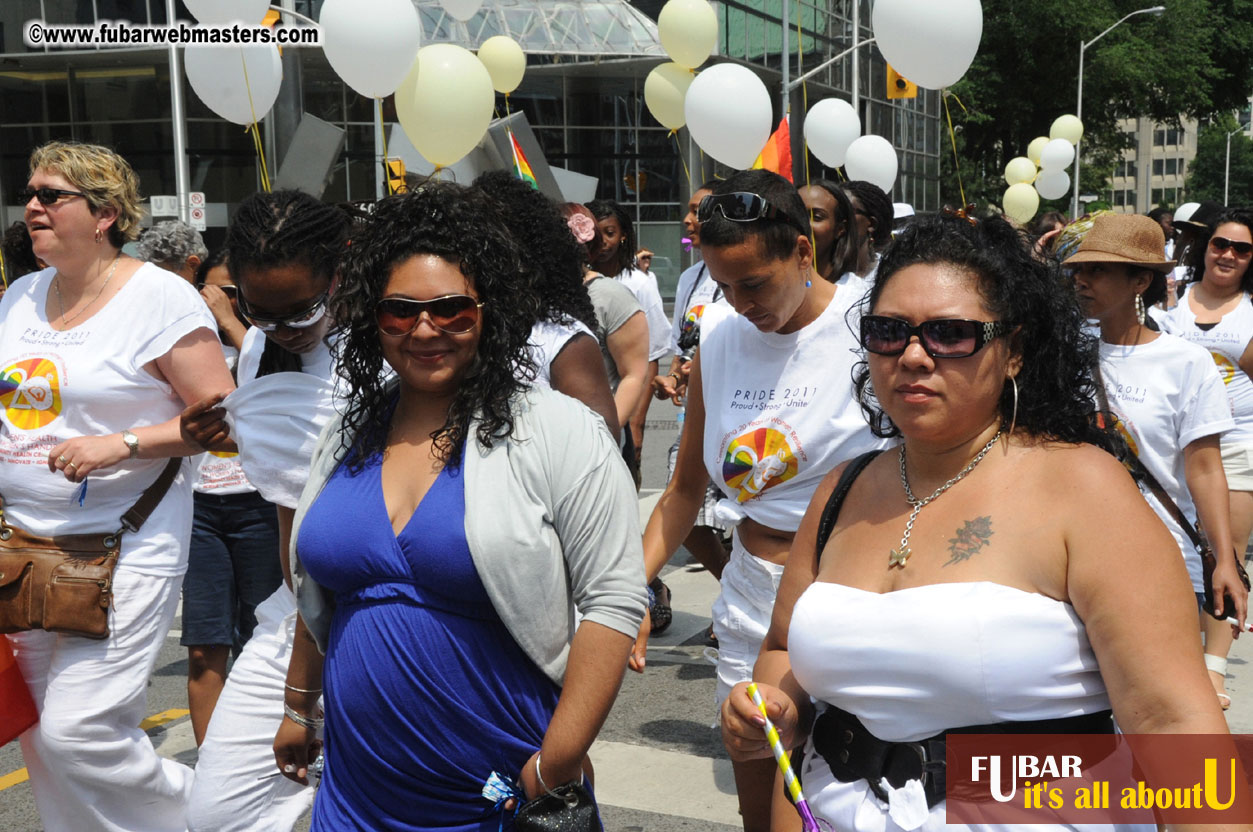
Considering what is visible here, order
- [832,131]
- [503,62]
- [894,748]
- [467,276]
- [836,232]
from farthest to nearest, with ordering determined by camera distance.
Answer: [832,131] < [503,62] < [836,232] < [467,276] < [894,748]

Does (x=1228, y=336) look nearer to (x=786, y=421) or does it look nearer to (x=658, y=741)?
(x=658, y=741)

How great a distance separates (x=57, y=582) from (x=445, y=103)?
453 centimetres

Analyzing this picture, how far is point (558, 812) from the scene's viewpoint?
236 cm

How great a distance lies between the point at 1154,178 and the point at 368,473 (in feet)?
511

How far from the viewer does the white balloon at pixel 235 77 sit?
7605mm

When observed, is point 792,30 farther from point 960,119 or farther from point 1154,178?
point 1154,178

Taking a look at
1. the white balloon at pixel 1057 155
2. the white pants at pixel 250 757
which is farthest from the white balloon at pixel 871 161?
the white balloon at pixel 1057 155

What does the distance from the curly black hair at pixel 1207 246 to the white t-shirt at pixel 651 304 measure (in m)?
3.04

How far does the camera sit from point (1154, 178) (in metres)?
144

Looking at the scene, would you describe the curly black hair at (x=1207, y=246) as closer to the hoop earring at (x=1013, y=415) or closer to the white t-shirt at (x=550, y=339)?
the white t-shirt at (x=550, y=339)

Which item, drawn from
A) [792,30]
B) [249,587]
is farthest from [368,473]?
[792,30]

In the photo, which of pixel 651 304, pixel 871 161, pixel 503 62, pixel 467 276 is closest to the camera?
pixel 467 276

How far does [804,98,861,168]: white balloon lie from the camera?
1179 centimetres

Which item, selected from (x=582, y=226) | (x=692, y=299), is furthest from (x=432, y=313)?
(x=692, y=299)
